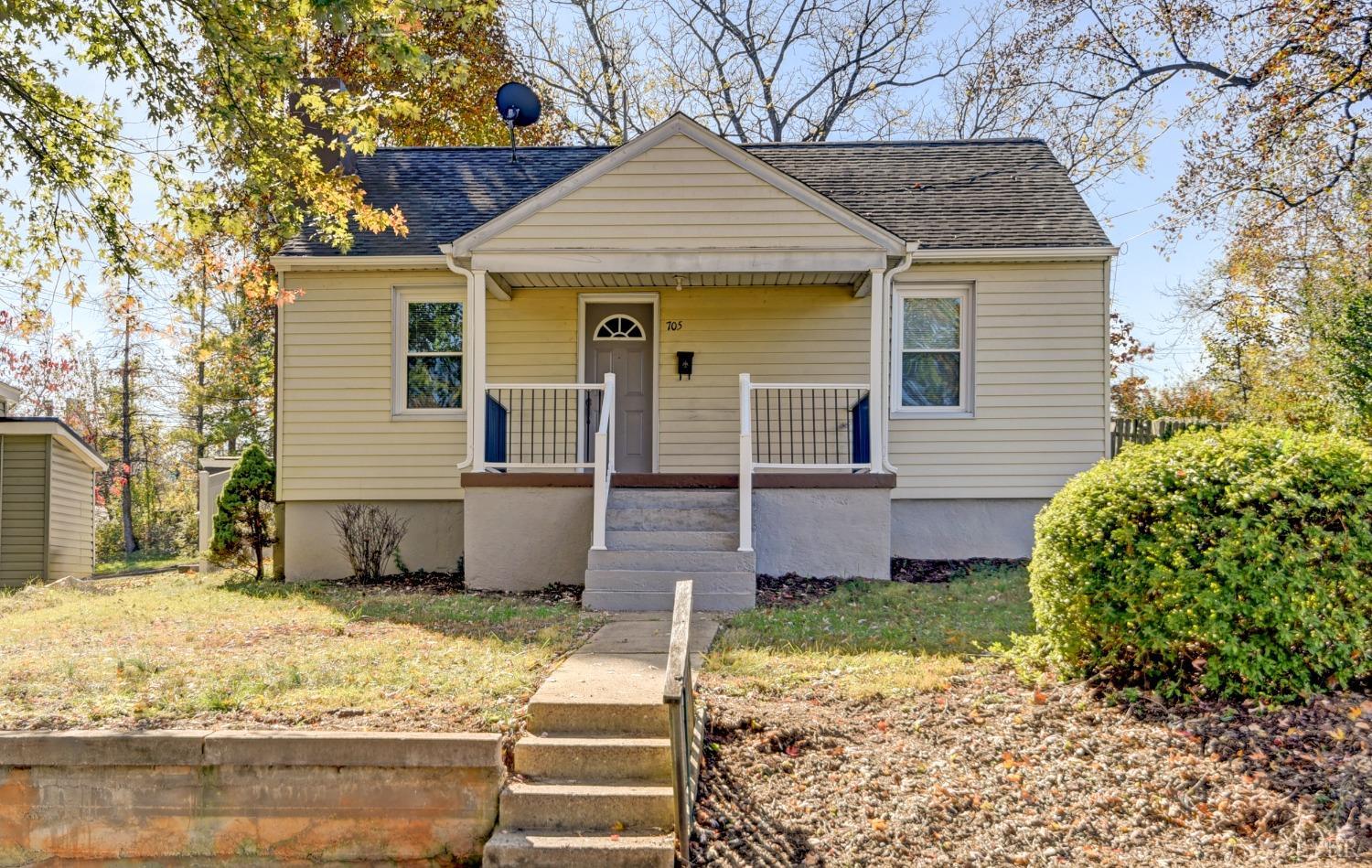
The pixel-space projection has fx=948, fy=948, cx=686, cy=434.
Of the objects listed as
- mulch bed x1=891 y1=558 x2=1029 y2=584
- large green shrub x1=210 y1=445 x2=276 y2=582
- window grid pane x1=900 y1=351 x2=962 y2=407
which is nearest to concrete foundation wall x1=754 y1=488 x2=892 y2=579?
mulch bed x1=891 y1=558 x2=1029 y2=584

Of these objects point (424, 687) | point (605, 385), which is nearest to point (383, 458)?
point (605, 385)

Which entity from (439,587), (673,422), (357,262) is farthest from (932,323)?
(357,262)

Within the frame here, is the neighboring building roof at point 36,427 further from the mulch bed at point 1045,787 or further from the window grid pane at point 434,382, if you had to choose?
the mulch bed at point 1045,787

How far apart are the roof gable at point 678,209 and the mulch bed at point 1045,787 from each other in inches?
211

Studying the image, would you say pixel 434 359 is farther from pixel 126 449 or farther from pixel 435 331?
pixel 126 449

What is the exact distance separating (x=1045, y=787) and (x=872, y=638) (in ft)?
8.45

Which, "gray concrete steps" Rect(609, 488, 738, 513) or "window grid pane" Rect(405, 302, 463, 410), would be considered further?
"window grid pane" Rect(405, 302, 463, 410)

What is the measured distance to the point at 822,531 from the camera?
9047mm

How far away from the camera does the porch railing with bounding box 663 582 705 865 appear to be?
136 inches

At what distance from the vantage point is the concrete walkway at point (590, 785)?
369 centimetres

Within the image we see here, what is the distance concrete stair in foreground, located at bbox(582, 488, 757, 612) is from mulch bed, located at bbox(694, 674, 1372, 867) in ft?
9.91

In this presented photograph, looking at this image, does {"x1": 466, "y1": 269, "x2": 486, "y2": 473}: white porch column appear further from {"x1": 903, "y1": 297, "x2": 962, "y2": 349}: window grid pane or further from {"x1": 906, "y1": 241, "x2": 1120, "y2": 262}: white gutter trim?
{"x1": 903, "y1": 297, "x2": 962, "y2": 349}: window grid pane

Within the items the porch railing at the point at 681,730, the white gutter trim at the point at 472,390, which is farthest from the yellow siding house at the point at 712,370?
the porch railing at the point at 681,730

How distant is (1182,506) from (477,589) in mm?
6411
